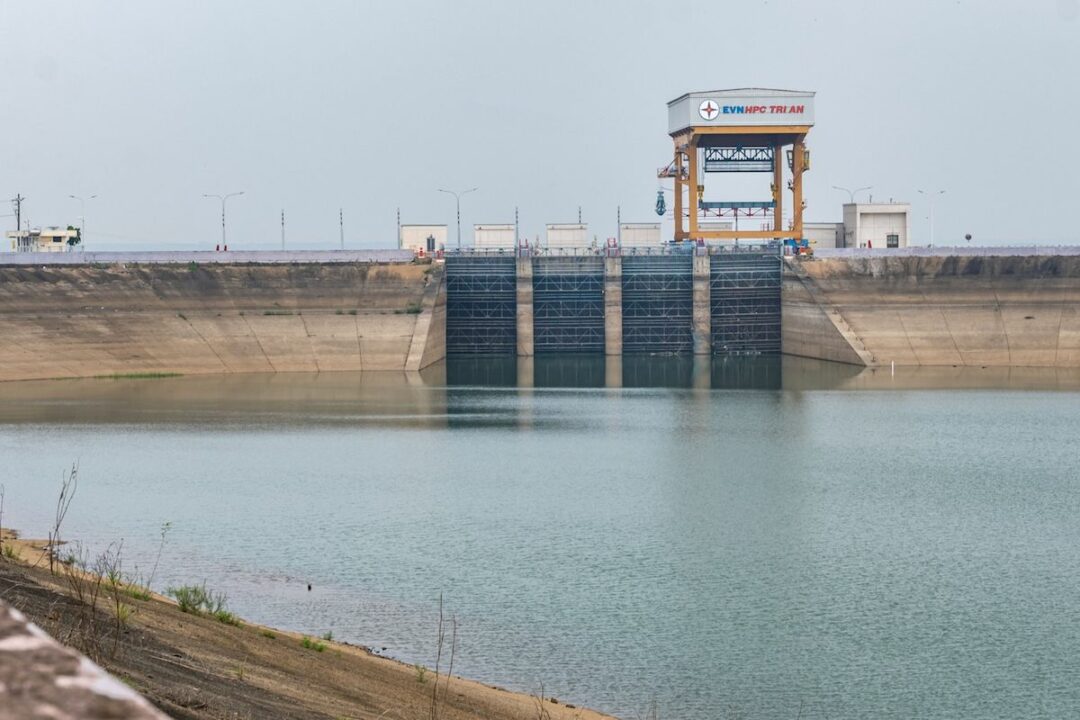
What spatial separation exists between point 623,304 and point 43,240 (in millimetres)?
46984

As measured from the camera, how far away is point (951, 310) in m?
95.5

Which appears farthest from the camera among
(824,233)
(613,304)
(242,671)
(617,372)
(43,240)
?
(824,233)

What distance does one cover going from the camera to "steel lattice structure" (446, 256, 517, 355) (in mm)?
102625

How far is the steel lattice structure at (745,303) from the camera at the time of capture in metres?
103

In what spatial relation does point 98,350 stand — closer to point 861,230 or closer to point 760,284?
point 760,284

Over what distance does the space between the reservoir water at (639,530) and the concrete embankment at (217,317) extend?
48.0ft

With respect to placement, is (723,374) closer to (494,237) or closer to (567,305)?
(567,305)

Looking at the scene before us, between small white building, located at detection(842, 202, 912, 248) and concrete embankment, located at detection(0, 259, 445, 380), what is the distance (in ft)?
117

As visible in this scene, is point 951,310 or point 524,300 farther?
point 524,300

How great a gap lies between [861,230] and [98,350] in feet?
194

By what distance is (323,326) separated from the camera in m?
95.5

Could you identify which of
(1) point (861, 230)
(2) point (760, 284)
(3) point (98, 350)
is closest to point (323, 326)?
(3) point (98, 350)

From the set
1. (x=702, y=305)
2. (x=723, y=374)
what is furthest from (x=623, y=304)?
(x=723, y=374)

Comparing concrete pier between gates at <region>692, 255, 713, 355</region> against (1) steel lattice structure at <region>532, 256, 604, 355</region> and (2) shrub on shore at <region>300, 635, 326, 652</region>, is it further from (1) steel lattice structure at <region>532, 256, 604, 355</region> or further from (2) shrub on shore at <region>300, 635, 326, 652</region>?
(2) shrub on shore at <region>300, 635, 326, 652</region>
